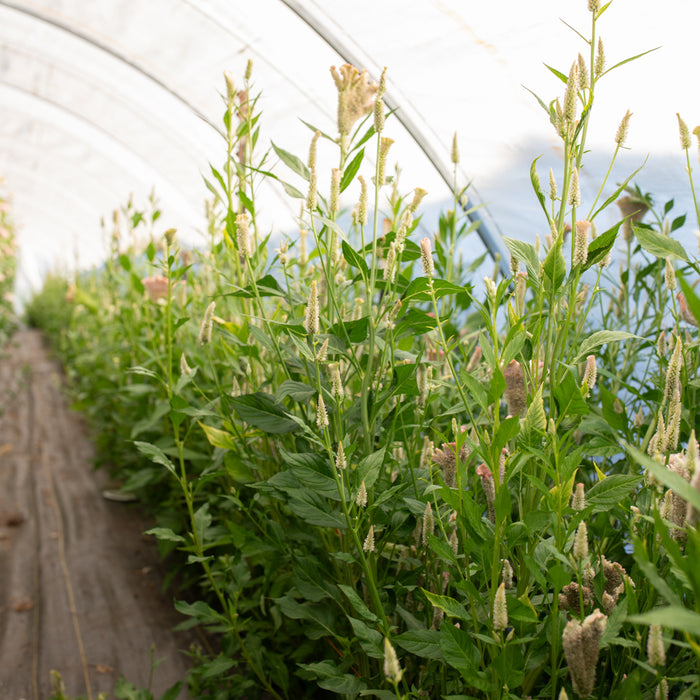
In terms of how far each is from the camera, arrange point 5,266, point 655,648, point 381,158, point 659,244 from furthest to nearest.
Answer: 1. point 5,266
2. point 381,158
3. point 659,244
4. point 655,648

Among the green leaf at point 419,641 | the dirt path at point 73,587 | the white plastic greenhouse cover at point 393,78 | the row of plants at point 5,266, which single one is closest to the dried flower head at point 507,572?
the green leaf at point 419,641

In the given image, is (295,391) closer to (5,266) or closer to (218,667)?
(218,667)

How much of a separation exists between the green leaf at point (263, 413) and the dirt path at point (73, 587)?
926mm

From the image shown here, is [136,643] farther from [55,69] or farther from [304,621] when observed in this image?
[55,69]

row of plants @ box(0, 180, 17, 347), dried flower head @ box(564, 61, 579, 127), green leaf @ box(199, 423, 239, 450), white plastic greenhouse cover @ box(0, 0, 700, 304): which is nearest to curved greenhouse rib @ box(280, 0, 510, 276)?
white plastic greenhouse cover @ box(0, 0, 700, 304)

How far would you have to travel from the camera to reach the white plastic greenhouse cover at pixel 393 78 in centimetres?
177

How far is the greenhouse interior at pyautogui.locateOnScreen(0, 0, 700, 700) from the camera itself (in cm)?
69

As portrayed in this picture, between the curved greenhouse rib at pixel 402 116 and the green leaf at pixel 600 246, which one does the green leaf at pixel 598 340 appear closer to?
the green leaf at pixel 600 246

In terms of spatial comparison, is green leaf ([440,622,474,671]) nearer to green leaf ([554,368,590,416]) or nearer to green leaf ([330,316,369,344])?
green leaf ([554,368,590,416])

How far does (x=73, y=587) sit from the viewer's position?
6.56 feet

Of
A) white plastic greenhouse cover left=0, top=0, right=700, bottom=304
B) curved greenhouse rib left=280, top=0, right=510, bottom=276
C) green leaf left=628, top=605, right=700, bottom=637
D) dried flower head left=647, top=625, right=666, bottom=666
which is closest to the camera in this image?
green leaf left=628, top=605, right=700, bottom=637

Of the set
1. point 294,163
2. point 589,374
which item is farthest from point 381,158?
point 589,374

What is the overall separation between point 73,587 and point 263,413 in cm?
147

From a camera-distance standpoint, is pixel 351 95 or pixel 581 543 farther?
pixel 351 95
